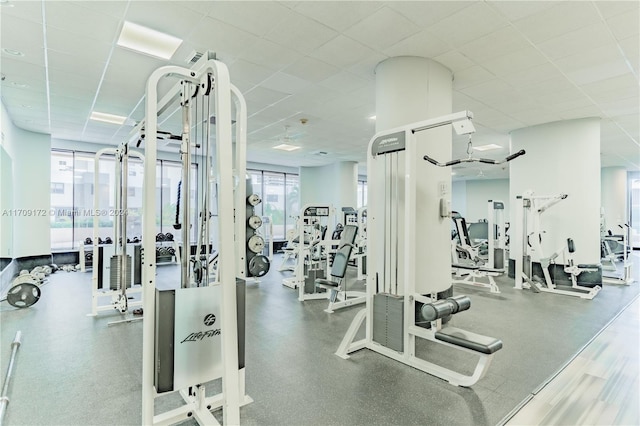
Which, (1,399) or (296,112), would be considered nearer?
(1,399)

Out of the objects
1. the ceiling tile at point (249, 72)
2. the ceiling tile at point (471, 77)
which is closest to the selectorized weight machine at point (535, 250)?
the ceiling tile at point (471, 77)

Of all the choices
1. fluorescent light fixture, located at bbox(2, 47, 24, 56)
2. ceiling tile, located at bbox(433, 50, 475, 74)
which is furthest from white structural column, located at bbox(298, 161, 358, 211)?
fluorescent light fixture, located at bbox(2, 47, 24, 56)

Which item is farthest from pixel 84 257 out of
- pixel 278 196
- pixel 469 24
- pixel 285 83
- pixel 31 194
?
pixel 469 24

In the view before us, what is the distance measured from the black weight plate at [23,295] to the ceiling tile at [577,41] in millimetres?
6806

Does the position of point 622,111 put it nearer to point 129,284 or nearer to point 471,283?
point 471,283

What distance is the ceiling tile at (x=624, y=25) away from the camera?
2.89 meters

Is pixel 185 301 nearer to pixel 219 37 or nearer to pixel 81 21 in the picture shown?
pixel 219 37

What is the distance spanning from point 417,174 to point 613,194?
38.5 ft

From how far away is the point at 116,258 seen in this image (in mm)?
4324

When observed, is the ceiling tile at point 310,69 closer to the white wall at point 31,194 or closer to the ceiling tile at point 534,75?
the ceiling tile at point 534,75

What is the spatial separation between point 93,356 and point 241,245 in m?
2.33

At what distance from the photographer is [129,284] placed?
4.50m

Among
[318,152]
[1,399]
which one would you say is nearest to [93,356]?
[1,399]

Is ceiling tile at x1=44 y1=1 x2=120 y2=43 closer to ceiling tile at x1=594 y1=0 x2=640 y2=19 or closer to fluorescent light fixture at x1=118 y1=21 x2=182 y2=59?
fluorescent light fixture at x1=118 y1=21 x2=182 y2=59
